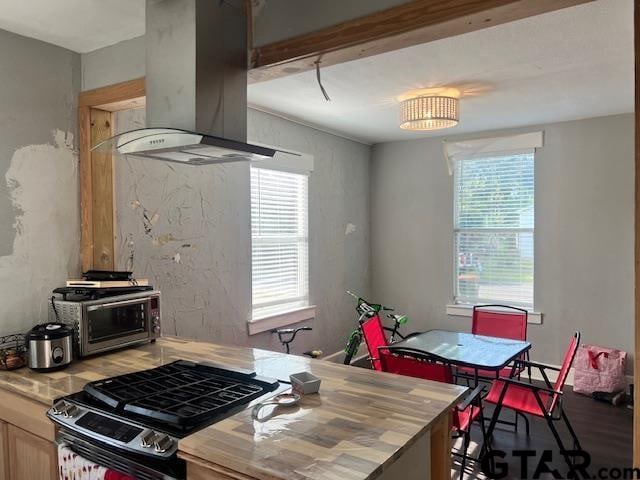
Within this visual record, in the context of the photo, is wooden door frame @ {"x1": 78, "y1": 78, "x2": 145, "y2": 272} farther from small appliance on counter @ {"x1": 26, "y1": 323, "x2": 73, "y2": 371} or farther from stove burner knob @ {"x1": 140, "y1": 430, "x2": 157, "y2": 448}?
stove burner knob @ {"x1": 140, "y1": 430, "x2": 157, "y2": 448}

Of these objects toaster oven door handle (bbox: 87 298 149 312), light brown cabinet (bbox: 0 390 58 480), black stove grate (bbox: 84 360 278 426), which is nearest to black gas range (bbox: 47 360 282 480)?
black stove grate (bbox: 84 360 278 426)

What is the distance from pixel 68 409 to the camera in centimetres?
164

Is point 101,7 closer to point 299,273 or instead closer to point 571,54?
point 571,54

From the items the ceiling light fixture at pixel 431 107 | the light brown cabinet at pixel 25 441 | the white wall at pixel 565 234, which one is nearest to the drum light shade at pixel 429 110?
the ceiling light fixture at pixel 431 107

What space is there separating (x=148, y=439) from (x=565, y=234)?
4.18 meters

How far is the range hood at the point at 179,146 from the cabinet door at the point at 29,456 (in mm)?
1142

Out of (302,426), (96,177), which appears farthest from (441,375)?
(96,177)

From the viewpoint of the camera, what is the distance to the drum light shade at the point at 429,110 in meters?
3.22

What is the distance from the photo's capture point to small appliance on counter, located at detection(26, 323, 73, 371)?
1.99m

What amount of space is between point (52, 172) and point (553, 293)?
4.24 meters

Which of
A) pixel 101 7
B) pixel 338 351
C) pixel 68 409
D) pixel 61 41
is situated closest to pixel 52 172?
pixel 61 41

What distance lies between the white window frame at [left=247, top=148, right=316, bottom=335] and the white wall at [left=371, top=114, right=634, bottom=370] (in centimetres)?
139

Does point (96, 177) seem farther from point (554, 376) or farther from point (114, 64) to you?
point (554, 376)

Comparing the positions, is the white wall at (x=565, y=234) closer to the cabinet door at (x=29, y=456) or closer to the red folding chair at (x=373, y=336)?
the red folding chair at (x=373, y=336)
